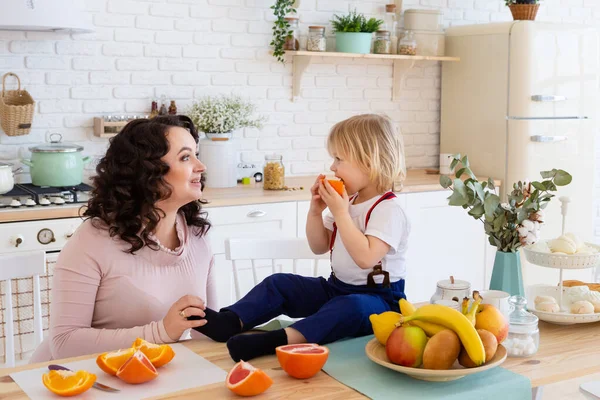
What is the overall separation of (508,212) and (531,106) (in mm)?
→ 2524

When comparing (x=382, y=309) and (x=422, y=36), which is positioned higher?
(x=422, y=36)

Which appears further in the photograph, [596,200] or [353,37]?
[596,200]

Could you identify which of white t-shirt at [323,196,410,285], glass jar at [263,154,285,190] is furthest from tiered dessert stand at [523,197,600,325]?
glass jar at [263,154,285,190]

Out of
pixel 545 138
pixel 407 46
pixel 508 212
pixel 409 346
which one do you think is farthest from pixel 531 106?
pixel 409 346

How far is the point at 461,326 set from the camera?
59.3 inches

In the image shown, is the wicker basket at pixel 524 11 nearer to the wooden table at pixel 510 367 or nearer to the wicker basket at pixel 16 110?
the wicker basket at pixel 16 110

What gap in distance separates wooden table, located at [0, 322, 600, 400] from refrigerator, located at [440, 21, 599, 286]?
2578 mm

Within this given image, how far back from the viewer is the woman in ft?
6.46

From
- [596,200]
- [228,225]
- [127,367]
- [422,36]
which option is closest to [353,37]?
[422,36]

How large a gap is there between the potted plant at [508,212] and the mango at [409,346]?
0.58 meters

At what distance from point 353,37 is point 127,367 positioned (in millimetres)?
3063

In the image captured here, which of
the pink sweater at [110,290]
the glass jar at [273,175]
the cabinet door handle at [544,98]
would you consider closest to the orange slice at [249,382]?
the pink sweater at [110,290]

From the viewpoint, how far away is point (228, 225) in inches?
142

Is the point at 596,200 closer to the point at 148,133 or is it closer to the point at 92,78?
the point at 92,78
